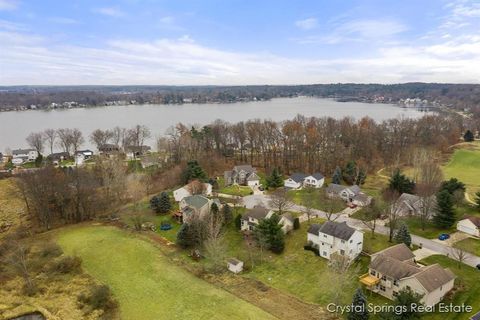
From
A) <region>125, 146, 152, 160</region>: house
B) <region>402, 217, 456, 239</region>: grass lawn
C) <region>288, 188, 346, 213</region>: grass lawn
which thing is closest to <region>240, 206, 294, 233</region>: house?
<region>288, 188, 346, 213</region>: grass lawn

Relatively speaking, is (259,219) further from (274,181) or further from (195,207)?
(274,181)

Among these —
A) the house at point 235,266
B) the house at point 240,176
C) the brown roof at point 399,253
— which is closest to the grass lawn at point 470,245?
the brown roof at point 399,253

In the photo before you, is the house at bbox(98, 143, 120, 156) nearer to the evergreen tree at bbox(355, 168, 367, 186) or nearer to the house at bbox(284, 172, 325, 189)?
the house at bbox(284, 172, 325, 189)

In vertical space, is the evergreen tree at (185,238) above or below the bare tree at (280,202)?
below

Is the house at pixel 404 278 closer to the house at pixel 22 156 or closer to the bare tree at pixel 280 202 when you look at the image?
the bare tree at pixel 280 202

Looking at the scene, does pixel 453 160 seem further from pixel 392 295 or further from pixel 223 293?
pixel 223 293

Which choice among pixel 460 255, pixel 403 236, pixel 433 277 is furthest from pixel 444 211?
pixel 433 277
